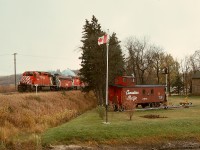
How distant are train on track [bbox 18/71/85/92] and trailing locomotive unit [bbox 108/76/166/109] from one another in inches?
384

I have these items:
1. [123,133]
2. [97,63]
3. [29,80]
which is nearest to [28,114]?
[123,133]

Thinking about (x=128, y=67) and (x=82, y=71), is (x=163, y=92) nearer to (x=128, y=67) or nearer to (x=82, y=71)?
(x=82, y=71)

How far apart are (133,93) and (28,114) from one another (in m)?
19.6

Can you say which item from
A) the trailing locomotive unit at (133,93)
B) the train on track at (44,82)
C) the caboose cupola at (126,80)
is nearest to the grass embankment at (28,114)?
the train on track at (44,82)

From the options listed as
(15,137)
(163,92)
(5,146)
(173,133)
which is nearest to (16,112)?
(15,137)

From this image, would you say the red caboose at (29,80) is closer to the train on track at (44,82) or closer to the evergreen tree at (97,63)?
the train on track at (44,82)

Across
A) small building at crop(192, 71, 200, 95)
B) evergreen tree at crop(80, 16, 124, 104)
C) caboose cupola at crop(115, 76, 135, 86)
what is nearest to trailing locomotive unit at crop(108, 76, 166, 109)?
caboose cupola at crop(115, 76, 135, 86)

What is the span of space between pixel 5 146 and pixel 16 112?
669 centimetres

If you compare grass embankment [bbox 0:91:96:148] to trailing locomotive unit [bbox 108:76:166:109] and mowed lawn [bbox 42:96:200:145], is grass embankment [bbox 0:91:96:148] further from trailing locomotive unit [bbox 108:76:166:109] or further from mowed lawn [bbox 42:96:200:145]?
trailing locomotive unit [bbox 108:76:166:109]

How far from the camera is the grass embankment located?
26481 mm

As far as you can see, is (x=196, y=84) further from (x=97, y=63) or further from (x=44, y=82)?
(x=44, y=82)

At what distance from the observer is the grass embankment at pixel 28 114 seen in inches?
1043

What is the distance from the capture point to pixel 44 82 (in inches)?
2032

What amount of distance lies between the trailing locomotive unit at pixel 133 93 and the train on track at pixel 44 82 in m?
9.75
